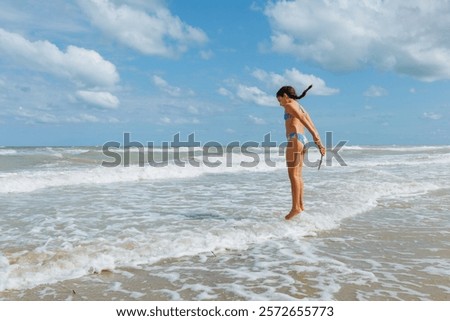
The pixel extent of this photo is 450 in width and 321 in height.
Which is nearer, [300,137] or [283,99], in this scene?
[283,99]

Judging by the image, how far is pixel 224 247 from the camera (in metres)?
5.53

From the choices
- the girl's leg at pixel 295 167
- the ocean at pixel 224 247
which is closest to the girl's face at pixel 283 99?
the girl's leg at pixel 295 167

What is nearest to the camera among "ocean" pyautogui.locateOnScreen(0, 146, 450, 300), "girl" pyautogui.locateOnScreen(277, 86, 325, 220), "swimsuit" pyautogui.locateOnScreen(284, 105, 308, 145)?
"ocean" pyautogui.locateOnScreen(0, 146, 450, 300)

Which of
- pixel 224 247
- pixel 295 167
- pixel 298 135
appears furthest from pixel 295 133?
pixel 224 247

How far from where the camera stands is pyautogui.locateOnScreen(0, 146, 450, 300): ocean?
4.02 metres

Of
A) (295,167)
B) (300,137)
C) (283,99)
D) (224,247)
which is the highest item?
→ (283,99)

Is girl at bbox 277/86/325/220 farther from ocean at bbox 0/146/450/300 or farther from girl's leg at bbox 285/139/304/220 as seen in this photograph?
ocean at bbox 0/146/450/300

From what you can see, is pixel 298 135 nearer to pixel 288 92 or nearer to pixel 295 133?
pixel 295 133

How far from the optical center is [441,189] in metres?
11.5

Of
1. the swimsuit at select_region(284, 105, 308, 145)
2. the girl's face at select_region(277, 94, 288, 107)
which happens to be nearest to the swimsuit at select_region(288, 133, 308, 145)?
the swimsuit at select_region(284, 105, 308, 145)

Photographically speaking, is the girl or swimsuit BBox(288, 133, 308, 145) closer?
the girl
